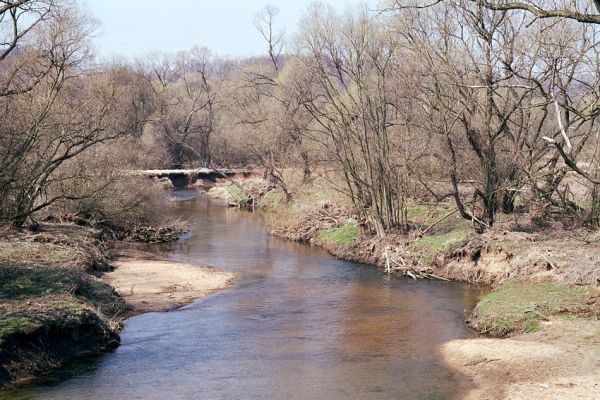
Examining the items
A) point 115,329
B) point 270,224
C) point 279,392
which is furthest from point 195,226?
point 279,392

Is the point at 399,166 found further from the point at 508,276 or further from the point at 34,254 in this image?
the point at 34,254

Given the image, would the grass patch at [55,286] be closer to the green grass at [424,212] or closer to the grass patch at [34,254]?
the grass patch at [34,254]

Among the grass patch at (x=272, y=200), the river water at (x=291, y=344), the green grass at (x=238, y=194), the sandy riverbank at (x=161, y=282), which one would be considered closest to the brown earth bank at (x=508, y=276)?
the river water at (x=291, y=344)

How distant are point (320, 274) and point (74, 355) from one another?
37.8ft

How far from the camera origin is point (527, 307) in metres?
16.8

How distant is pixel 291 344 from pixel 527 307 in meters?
6.44

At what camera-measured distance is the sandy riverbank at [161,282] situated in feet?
64.9

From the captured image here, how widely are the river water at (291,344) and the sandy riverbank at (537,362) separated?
59 cm

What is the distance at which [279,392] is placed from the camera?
12.5 m

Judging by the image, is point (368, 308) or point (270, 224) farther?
point (270, 224)

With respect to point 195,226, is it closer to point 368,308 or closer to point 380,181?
point 380,181

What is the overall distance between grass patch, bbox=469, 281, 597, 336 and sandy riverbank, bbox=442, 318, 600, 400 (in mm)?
484

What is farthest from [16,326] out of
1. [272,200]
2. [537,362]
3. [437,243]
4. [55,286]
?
[272,200]

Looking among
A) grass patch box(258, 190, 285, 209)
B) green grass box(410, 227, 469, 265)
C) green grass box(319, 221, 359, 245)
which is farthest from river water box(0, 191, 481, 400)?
grass patch box(258, 190, 285, 209)
